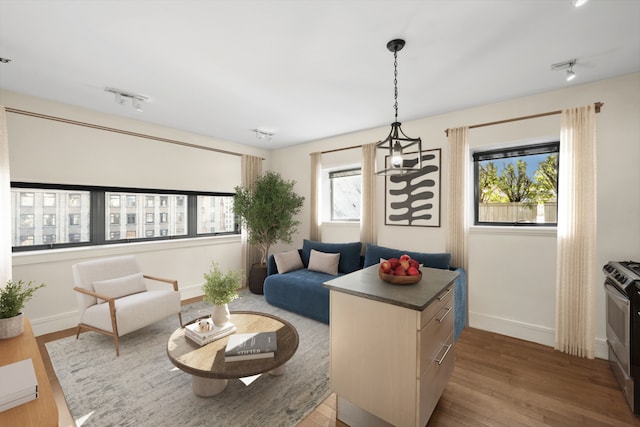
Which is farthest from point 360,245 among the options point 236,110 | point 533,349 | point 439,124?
point 236,110

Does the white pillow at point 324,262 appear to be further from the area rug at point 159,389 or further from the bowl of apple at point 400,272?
the bowl of apple at point 400,272

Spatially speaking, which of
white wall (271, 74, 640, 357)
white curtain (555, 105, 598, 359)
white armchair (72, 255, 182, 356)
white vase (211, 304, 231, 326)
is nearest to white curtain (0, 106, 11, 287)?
white armchair (72, 255, 182, 356)

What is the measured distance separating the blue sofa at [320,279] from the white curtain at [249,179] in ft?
3.23

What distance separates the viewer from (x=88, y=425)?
1.85 meters

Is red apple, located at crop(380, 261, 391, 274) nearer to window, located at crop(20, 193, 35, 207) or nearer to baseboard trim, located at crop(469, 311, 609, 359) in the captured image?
baseboard trim, located at crop(469, 311, 609, 359)

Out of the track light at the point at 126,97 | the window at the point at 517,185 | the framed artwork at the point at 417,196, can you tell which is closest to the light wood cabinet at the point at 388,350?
the framed artwork at the point at 417,196

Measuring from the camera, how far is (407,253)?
3.68 metres

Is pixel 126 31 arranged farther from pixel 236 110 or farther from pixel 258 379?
pixel 258 379

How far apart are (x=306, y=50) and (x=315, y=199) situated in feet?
9.81

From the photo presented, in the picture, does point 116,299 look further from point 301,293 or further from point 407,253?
point 407,253

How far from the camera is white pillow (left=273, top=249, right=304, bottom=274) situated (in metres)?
4.30

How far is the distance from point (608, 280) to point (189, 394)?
380cm

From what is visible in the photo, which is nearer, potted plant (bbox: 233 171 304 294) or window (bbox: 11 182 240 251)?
window (bbox: 11 182 240 251)

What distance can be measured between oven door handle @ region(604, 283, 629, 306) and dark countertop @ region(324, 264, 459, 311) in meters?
1.23
